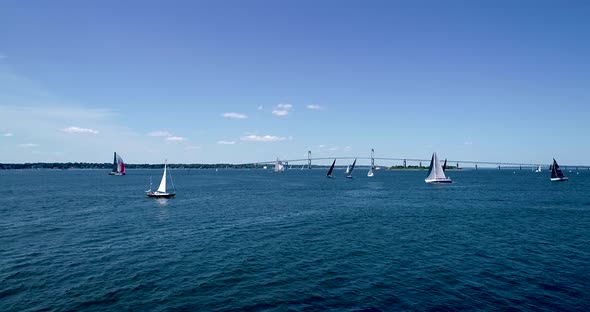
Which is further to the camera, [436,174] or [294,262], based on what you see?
[436,174]

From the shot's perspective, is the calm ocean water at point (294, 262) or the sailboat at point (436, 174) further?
the sailboat at point (436, 174)

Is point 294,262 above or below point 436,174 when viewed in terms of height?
below

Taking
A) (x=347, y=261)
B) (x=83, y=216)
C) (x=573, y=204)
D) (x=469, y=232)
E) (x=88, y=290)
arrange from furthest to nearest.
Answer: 1. (x=573, y=204)
2. (x=83, y=216)
3. (x=469, y=232)
4. (x=347, y=261)
5. (x=88, y=290)

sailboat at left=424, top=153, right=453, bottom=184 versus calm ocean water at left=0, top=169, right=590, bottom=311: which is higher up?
sailboat at left=424, top=153, right=453, bottom=184

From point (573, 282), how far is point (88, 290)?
41643 millimetres

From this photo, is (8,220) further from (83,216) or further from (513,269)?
(513,269)

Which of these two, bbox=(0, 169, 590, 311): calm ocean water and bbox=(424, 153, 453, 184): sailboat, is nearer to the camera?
bbox=(0, 169, 590, 311): calm ocean water

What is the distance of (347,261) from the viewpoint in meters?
39.1

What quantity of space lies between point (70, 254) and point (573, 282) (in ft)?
A: 167

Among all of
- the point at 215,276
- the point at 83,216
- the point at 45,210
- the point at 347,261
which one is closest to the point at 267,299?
the point at 215,276

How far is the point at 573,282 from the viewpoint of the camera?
32.3 metres

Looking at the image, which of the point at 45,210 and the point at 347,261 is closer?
the point at 347,261

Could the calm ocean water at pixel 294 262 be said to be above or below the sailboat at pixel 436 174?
below

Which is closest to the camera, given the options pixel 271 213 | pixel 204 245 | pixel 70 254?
pixel 70 254
